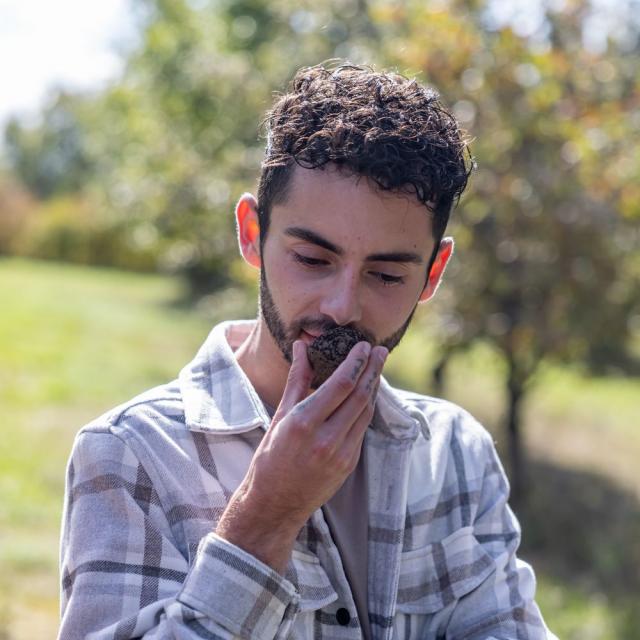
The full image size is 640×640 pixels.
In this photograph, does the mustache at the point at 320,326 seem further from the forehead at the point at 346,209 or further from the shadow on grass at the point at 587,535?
the shadow on grass at the point at 587,535

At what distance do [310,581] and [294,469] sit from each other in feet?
1.10

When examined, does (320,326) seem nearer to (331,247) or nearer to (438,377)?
(331,247)

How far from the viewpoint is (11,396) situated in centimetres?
1145

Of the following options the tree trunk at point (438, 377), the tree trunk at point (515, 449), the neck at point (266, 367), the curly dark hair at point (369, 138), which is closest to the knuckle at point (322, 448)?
the neck at point (266, 367)

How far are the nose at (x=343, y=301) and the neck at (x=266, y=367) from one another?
0.57 feet

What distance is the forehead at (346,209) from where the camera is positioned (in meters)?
1.98

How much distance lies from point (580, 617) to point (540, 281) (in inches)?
95.8

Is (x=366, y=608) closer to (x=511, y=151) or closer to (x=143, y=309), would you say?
(x=511, y=151)

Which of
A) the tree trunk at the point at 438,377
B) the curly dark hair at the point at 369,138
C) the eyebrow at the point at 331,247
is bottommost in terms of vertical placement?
the tree trunk at the point at 438,377

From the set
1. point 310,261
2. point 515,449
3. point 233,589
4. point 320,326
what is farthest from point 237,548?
point 515,449

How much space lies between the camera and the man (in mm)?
1708

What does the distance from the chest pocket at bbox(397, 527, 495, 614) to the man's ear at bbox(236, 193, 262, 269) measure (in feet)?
2.31

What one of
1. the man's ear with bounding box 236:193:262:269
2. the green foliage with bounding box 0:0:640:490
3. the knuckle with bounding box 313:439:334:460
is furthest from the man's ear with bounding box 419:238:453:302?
the green foliage with bounding box 0:0:640:490

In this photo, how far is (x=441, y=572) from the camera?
6.91 feet
